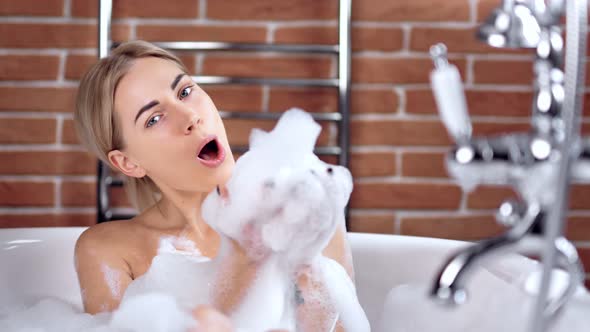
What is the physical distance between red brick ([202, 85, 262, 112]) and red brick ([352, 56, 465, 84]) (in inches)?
10.9

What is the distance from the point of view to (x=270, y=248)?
1.34 metres

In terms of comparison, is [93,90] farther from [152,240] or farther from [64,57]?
[64,57]

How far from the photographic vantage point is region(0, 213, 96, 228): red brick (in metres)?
2.21

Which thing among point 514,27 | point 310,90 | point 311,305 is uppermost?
point 514,27

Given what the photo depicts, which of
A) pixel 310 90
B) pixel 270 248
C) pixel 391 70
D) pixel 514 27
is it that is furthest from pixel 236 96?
pixel 514 27

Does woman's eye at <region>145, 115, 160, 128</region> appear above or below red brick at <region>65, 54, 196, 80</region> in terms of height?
below

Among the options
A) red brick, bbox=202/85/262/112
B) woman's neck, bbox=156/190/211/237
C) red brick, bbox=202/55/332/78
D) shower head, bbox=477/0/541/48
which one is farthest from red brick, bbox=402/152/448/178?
shower head, bbox=477/0/541/48

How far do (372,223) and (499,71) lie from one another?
0.56 m

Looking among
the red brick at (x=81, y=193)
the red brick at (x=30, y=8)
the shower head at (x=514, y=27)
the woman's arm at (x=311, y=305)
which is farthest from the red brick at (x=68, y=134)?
the shower head at (x=514, y=27)

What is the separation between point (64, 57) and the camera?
7.13ft

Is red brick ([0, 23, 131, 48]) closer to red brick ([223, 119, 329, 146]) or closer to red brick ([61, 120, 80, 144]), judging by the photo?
red brick ([61, 120, 80, 144])

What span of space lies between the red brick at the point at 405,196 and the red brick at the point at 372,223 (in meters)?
0.03

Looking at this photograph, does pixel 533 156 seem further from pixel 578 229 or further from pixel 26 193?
pixel 26 193

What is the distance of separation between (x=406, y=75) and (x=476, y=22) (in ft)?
0.81
